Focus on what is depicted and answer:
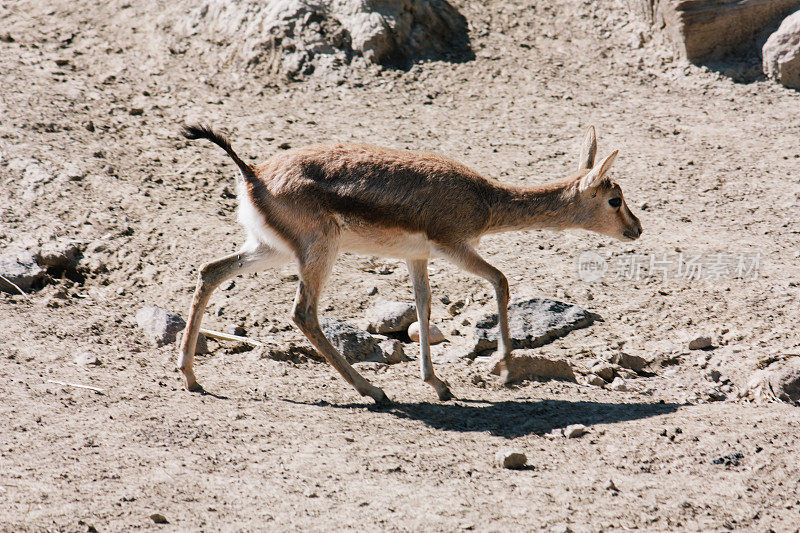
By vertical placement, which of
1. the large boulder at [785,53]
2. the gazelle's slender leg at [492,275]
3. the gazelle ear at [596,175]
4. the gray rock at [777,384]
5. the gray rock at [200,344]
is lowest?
the gray rock at [200,344]

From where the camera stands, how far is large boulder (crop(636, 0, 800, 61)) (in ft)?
40.8

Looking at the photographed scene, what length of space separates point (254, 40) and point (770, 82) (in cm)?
789

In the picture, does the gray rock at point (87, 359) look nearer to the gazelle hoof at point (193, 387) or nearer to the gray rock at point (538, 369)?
the gazelle hoof at point (193, 387)

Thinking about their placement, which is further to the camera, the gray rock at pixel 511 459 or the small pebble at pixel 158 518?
the gray rock at pixel 511 459

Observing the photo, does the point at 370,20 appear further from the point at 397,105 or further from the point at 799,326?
the point at 799,326

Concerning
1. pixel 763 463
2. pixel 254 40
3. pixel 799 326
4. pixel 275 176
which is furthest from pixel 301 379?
pixel 254 40

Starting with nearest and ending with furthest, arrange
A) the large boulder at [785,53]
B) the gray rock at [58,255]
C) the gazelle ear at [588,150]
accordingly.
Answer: the gazelle ear at [588,150] < the gray rock at [58,255] < the large boulder at [785,53]

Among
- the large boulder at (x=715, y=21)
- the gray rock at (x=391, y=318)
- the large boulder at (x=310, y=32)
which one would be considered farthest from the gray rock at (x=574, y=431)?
the large boulder at (x=715, y=21)

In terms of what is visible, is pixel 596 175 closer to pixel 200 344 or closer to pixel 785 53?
pixel 200 344

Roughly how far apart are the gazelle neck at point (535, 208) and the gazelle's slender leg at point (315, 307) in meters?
1.64

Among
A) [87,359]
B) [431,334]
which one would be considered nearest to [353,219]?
[431,334]

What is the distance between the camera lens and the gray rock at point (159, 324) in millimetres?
7379

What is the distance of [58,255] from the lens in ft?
27.2

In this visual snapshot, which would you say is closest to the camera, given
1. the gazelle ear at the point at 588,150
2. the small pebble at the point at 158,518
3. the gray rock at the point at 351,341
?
the small pebble at the point at 158,518
